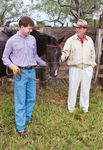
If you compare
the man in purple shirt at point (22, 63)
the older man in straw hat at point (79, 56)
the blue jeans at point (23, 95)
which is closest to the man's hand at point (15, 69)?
the man in purple shirt at point (22, 63)

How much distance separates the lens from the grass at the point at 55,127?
16.3 feet

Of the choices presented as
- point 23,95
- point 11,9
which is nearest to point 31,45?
point 23,95

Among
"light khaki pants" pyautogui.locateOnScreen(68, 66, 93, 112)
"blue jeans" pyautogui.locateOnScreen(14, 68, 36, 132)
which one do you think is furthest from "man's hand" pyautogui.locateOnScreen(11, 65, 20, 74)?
"light khaki pants" pyautogui.locateOnScreen(68, 66, 93, 112)

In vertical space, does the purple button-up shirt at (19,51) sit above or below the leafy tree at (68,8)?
above

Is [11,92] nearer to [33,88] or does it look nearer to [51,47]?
[51,47]

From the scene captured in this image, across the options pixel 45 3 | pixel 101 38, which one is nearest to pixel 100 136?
pixel 101 38

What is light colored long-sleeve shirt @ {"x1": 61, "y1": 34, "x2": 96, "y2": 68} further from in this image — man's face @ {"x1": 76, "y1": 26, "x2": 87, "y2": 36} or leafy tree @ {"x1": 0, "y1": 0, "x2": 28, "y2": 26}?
leafy tree @ {"x1": 0, "y1": 0, "x2": 28, "y2": 26}

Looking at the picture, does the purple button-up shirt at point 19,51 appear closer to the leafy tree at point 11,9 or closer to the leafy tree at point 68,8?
the leafy tree at point 68,8

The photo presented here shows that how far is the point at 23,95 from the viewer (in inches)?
202

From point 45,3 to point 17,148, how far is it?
30.3 m

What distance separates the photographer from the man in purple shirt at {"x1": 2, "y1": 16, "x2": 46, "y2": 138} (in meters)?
4.85

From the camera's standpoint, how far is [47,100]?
7359 mm

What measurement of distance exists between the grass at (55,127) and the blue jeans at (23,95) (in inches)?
9.6

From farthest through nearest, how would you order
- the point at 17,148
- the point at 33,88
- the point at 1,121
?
the point at 1,121
the point at 33,88
the point at 17,148
